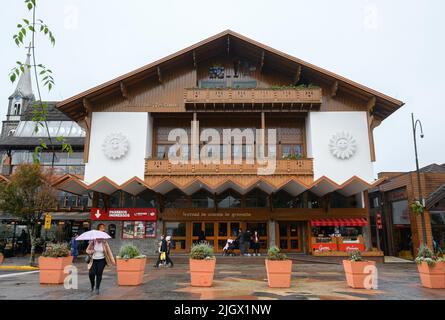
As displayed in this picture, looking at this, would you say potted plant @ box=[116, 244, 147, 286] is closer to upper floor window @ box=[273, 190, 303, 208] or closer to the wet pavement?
the wet pavement

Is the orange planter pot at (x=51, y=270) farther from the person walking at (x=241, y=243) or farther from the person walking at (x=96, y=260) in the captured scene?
the person walking at (x=241, y=243)

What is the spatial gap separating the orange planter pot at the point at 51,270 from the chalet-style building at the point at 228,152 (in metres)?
9.75

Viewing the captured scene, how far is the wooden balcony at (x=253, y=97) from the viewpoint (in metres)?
23.0

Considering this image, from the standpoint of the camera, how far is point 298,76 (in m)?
24.0

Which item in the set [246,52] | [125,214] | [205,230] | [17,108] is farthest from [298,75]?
[17,108]

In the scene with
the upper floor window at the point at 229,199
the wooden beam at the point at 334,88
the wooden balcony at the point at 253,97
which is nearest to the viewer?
the wooden balcony at the point at 253,97

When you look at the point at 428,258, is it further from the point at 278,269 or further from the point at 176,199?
the point at 176,199

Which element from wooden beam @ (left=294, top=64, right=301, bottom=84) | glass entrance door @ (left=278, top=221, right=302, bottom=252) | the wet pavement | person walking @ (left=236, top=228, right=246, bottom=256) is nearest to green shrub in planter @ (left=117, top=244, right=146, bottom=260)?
→ the wet pavement

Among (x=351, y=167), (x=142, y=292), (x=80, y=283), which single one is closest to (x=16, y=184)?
(x=80, y=283)

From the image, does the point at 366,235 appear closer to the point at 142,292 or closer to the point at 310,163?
the point at 310,163

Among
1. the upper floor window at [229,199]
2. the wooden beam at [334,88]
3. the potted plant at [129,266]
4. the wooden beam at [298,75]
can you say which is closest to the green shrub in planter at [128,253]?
the potted plant at [129,266]

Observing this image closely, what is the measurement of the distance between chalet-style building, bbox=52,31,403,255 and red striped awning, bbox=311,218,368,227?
0.21ft
